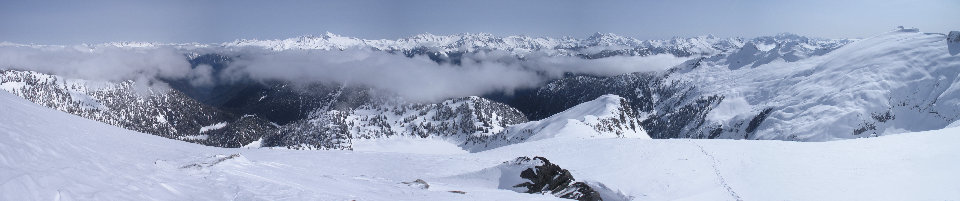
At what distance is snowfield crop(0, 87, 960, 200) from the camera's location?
1634 centimetres

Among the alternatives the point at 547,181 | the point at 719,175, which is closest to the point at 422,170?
the point at 547,181

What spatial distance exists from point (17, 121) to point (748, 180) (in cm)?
4127

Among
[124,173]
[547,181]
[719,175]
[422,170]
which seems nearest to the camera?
[124,173]

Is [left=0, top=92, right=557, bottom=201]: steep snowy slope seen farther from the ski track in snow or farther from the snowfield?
the ski track in snow

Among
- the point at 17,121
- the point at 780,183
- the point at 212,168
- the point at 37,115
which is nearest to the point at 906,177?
the point at 780,183

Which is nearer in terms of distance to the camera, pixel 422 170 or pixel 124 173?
pixel 124 173

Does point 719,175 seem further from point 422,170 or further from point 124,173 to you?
point 124,173

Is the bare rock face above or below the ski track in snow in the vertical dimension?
below

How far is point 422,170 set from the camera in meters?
41.7

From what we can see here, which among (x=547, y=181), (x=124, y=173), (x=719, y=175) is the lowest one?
(x=547, y=181)

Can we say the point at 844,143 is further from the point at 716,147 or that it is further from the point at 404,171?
the point at 404,171

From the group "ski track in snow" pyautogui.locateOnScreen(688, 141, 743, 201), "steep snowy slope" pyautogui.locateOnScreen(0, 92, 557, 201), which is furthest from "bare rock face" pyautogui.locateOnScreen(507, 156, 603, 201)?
"ski track in snow" pyautogui.locateOnScreen(688, 141, 743, 201)

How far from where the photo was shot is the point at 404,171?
40469 millimetres

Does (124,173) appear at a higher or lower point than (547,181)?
higher
